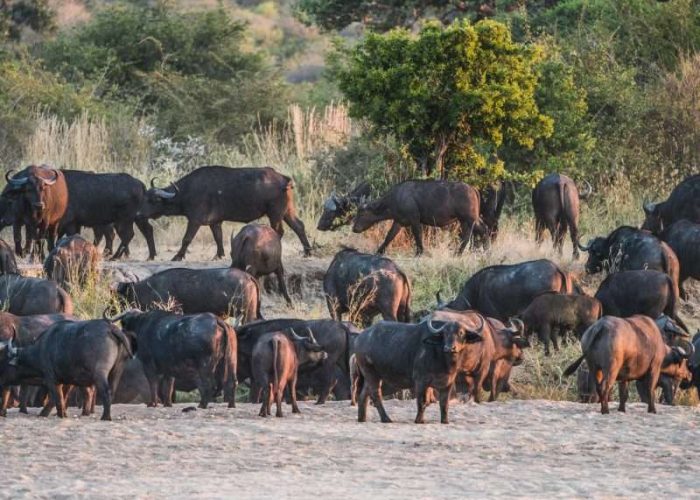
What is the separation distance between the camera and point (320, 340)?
1736cm

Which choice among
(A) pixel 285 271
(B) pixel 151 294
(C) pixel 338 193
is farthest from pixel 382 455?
(C) pixel 338 193

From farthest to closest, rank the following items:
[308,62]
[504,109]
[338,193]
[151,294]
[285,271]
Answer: [308,62], [338,193], [504,109], [285,271], [151,294]

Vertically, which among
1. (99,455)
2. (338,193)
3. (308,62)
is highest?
(308,62)

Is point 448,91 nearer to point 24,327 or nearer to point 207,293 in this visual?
point 207,293

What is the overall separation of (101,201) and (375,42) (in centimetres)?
456

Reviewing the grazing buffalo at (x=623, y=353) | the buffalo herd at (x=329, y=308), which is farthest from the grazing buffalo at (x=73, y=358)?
the grazing buffalo at (x=623, y=353)

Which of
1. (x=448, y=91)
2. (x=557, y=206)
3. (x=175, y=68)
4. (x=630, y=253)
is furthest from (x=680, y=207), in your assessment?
(x=175, y=68)

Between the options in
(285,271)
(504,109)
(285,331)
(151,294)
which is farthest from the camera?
(504,109)

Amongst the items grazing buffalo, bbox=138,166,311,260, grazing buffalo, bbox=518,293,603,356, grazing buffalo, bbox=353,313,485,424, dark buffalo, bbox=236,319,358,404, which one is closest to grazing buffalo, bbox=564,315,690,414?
grazing buffalo, bbox=353,313,485,424

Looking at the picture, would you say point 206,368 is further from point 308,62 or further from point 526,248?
point 308,62

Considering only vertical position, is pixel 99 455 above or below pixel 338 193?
below

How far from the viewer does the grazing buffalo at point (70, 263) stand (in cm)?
2117

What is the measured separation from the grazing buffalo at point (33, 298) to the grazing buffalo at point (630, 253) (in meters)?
6.60

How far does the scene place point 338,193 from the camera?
2838cm
